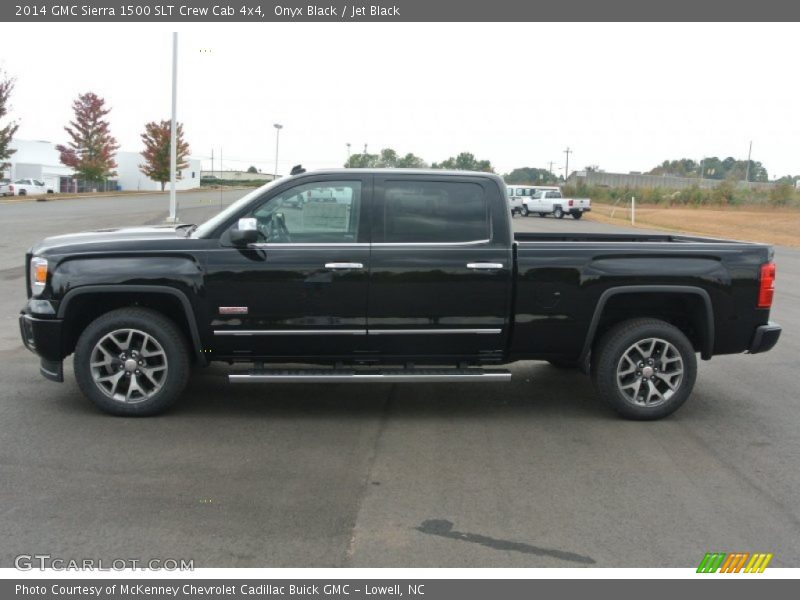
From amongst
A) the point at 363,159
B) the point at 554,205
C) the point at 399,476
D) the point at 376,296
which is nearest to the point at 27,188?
the point at 554,205

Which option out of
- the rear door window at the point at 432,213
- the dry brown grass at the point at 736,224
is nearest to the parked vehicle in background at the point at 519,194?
the dry brown grass at the point at 736,224

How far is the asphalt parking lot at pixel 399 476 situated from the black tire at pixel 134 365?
16 cm

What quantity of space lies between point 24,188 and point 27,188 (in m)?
2.18

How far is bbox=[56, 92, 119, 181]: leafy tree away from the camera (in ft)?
223

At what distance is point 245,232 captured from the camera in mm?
5828

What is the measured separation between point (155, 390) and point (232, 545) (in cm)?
236

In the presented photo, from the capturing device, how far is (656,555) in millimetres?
4016

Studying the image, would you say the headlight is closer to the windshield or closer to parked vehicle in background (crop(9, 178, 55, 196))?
the windshield

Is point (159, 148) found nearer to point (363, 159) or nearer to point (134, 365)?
point (363, 159)

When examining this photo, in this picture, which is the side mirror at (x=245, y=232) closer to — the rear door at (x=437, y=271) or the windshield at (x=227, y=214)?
the windshield at (x=227, y=214)

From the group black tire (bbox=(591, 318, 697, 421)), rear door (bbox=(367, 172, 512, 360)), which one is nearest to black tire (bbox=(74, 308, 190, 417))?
rear door (bbox=(367, 172, 512, 360))

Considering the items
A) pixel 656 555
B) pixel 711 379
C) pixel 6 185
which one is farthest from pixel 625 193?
pixel 656 555

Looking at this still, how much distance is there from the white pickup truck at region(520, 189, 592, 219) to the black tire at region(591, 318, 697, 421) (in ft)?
140

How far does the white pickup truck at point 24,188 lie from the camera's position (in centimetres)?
5919
